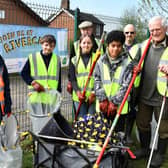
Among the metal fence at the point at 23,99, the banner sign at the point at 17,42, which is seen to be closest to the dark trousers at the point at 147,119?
the metal fence at the point at 23,99

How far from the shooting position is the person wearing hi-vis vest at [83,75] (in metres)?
4.18

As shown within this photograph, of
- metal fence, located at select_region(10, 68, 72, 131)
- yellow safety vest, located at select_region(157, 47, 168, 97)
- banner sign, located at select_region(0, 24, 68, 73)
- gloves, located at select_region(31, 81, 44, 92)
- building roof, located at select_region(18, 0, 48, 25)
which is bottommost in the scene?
metal fence, located at select_region(10, 68, 72, 131)

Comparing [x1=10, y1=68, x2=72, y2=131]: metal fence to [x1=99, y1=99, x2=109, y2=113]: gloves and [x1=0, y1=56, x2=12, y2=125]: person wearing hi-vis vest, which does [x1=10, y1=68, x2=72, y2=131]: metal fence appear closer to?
[x1=0, y1=56, x2=12, y2=125]: person wearing hi-vis vest

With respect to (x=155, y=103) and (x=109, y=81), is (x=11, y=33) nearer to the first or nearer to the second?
(x=109, y=81)

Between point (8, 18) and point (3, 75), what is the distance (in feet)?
6.34

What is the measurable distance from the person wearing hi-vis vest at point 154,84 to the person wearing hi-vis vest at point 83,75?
2.08 feet

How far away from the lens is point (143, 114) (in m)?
4.14

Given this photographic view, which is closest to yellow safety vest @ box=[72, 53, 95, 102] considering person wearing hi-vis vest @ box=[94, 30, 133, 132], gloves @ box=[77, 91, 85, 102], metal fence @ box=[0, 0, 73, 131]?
gloves @ box=[77, 91, 85, 102]

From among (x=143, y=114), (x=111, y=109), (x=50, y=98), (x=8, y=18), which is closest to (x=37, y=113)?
(x=50, y=98)

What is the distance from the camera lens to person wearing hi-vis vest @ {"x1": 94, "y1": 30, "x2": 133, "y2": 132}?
3.55 m

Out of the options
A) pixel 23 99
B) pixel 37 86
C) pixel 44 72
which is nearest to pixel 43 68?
pixel 44 72

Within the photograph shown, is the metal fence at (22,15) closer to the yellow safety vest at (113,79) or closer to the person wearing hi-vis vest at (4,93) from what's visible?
the person wearing hi-vis vest at (4,93)

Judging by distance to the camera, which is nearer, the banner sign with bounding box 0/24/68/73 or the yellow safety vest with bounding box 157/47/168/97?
the yellow safety vest with bounding box 157/47/168/97

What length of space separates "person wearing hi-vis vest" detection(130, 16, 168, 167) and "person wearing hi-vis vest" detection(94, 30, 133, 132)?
40 centimetres
